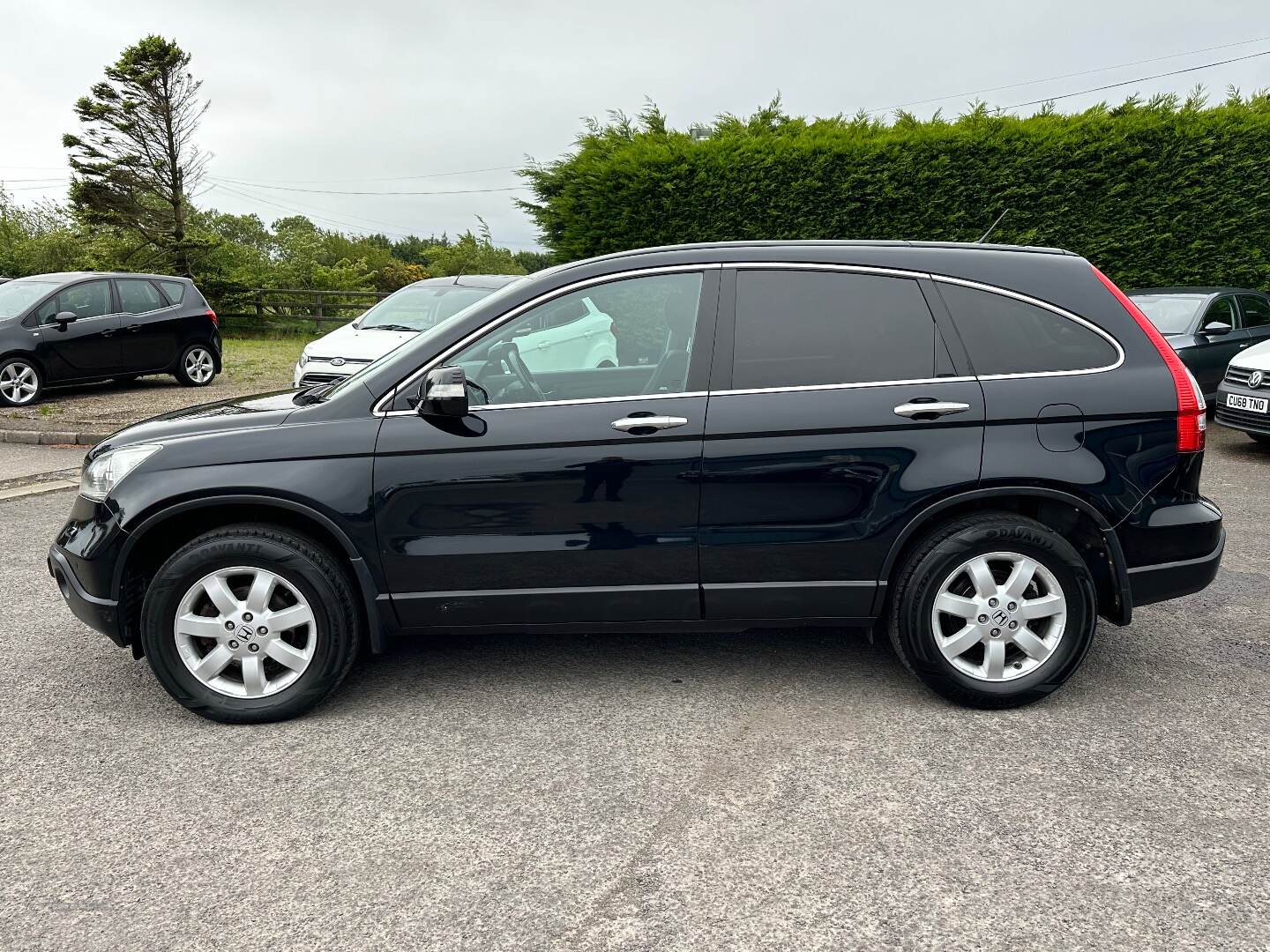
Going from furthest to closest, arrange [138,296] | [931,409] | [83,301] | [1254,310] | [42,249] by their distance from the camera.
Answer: [42,249], [138,296], [83,301], [1254,310], [931,409]

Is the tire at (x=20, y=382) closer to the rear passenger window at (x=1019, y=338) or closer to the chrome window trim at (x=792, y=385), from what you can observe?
the chrome window trim at (x=792, y=385)

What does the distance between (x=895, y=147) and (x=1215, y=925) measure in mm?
12503

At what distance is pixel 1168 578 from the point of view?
11.8ft

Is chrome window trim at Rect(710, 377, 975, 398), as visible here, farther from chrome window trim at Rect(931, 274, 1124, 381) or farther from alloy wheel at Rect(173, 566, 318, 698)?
alloy wheel at Rect(173, 566, 318, 698)

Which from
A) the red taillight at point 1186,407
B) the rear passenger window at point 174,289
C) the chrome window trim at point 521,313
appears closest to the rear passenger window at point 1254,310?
the red taillight at point 1186,407

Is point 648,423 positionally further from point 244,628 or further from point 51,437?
point 51,437

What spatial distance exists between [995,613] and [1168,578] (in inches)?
26.8

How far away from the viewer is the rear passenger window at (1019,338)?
3562 mm

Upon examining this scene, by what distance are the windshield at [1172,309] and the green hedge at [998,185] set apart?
2.33m

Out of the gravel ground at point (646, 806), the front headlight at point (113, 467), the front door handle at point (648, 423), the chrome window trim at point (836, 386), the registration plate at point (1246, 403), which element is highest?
the chrome window trim at point (836, 386)

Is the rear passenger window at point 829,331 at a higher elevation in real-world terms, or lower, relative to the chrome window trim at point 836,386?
higher

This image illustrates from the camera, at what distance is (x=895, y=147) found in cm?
1334

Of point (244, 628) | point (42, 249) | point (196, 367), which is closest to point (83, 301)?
point (196, 367)

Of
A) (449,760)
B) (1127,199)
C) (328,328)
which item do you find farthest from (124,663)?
(328,328)
